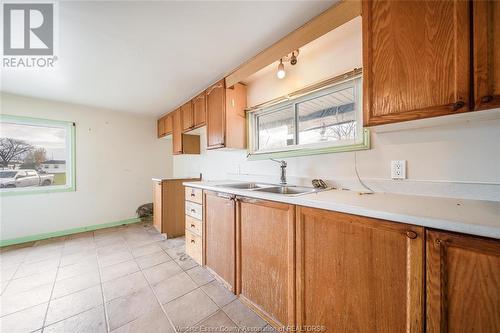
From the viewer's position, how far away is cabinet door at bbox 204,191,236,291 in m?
1.59

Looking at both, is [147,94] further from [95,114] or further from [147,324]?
[147,324]

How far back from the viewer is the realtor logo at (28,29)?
4.12 ft

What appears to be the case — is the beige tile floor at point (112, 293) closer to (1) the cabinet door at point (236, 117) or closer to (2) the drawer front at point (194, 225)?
(2) the drawer front at point (194, 225)

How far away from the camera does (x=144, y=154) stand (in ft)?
12.9

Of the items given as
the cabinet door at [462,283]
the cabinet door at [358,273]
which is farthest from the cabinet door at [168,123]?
the cabinet door at [462,283]

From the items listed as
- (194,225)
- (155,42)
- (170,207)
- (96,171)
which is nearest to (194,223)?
(194,225)

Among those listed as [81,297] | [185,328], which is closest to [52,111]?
[81,297]

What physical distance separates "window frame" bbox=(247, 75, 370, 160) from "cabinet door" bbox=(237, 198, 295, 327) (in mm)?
710

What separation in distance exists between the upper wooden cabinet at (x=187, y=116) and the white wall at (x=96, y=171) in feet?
4.60

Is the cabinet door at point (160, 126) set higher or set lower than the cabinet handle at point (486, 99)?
higher

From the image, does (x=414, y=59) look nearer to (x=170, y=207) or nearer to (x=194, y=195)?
(x=194, y=195)

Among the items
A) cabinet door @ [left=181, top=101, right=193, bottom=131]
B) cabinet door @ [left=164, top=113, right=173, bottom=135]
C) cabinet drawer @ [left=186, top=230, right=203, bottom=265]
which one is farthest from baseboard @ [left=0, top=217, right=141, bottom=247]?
cabinet door @ [left=181, top=101, right=193, bottom=131]

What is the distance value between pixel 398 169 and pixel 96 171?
439 cm

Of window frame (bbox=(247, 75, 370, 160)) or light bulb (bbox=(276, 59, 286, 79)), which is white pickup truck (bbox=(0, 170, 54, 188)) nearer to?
window frame (bbox=(247, 75, 370, 160))
